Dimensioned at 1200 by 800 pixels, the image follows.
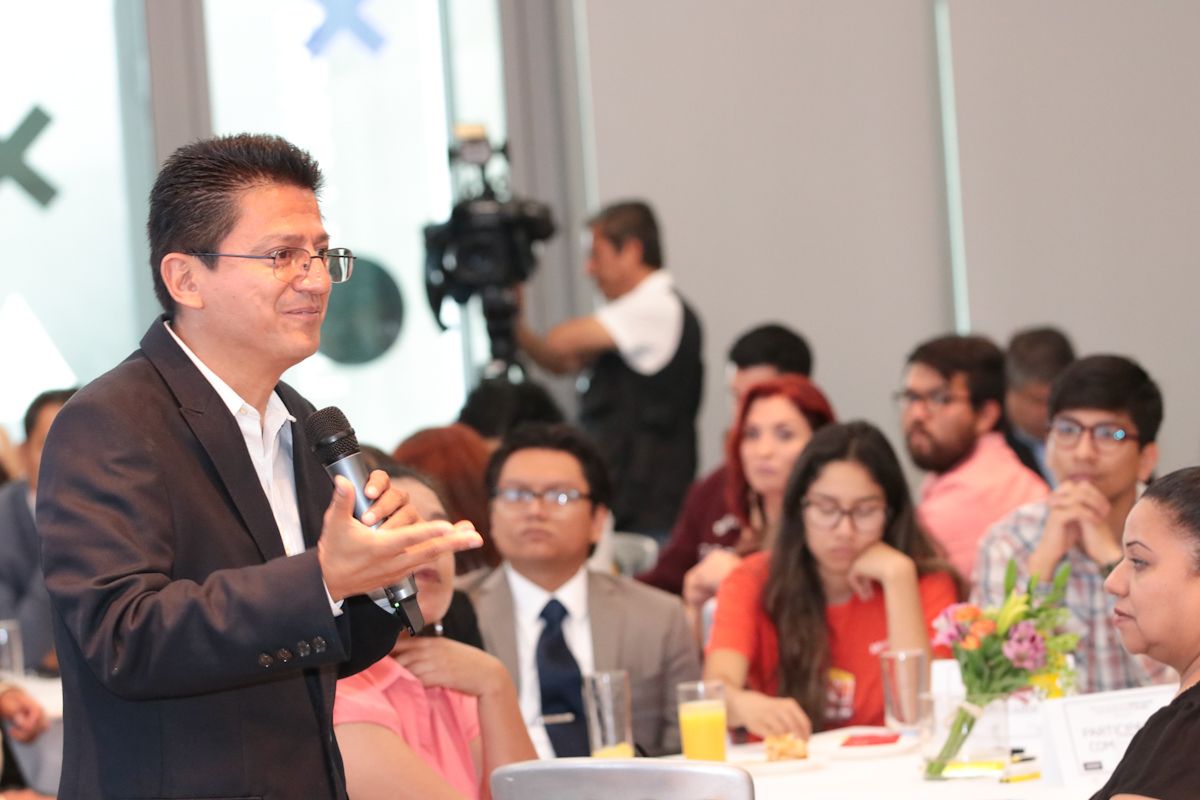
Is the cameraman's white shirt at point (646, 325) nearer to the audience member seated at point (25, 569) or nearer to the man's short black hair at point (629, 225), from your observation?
the man's short black hair at point (629, 225)

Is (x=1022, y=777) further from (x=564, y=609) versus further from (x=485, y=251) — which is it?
(x=485, y=251)

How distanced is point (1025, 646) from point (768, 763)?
1.70ft

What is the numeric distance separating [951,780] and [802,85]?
4.28 m

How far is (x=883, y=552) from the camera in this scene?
→ 11.6 feet

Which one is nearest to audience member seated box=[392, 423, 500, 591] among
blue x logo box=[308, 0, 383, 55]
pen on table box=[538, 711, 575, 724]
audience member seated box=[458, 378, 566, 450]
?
pen on table box=[538, 711, 575, 724]

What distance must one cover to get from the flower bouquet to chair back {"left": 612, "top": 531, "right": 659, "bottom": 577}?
7.21 feet

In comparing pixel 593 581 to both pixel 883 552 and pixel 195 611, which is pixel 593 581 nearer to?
pixel 883 552

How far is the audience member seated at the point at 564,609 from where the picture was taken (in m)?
3.54

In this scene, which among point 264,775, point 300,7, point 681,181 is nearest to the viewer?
point 264,775

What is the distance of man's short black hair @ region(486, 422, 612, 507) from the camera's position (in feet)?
12.3

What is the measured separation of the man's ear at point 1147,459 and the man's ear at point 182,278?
95.6 inches

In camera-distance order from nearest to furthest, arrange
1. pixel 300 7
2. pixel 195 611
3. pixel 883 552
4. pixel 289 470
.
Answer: pixel 195 611 < pixel 289 470 < pixel 883 552 < pixel 300 7

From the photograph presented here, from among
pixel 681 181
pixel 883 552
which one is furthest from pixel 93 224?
pixel 883 552

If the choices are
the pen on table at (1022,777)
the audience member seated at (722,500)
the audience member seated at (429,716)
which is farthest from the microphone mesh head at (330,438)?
the audience member seated at (722,500)
